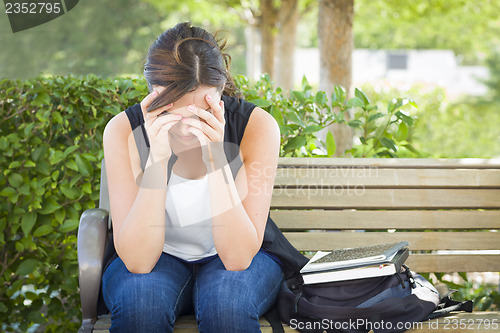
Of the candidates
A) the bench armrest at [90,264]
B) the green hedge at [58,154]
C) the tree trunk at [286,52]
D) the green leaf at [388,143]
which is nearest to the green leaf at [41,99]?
the green hedge at [58,154]

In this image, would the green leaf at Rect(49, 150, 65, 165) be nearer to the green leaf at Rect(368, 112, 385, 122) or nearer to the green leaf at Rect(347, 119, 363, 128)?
the green leaf at Rect(347, 119, 363, 128)

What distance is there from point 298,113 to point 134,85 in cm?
89

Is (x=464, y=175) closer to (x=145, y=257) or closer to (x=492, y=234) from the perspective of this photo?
(x=492, y=234)

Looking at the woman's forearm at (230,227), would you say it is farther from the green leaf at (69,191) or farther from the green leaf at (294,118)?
the green leaf at (69,191)

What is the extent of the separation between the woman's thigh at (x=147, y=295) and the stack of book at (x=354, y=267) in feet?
1.51

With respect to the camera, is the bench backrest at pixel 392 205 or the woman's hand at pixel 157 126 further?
the bench backrest at pixel 392 205

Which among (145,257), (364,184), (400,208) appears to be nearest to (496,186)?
(400,208)

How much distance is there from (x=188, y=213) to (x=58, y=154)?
3.38 feet

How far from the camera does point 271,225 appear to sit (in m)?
2.32

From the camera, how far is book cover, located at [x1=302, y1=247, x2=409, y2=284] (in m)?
1.99

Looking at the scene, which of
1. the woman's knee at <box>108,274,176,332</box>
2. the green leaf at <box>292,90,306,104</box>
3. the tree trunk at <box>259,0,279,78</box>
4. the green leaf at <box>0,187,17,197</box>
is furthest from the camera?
the tree trunk at <box>259,0,279,78</box>

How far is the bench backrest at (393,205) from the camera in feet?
8.70

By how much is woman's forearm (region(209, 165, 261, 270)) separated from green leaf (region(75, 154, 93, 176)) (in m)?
1.02

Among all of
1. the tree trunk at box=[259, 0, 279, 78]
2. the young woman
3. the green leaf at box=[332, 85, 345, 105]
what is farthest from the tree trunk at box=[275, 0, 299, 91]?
the young woman
